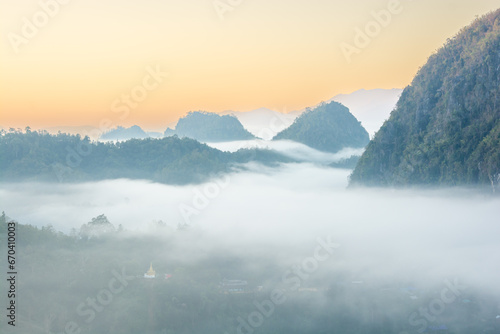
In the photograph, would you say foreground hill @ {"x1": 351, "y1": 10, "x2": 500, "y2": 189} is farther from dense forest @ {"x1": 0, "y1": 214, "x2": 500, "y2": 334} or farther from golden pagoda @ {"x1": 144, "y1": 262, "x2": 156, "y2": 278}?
golden pagoda @ {"x1": 144, "y1": 262, "x2": 156, "y2": 278}

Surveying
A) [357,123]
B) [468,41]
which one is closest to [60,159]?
[468,41]

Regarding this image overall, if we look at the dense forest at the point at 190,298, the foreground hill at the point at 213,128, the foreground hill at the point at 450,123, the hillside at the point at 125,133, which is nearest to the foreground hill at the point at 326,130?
the foreground hill at the point at 213,128

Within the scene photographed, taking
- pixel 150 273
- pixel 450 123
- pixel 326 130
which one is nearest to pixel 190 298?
pixel 150 273

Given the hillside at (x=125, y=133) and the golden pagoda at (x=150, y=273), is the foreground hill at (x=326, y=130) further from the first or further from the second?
the golden pagoda at (x=150, y=273)

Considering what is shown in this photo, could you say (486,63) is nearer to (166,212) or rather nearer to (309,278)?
(309,278)

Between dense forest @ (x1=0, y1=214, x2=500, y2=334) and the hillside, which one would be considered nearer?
dense forest @ (x1=0, y1=214, x2=500, y2=334)

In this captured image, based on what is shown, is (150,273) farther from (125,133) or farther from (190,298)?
(125,133)

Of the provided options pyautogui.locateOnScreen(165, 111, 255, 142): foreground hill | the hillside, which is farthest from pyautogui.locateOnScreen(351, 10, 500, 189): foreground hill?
the hillside
